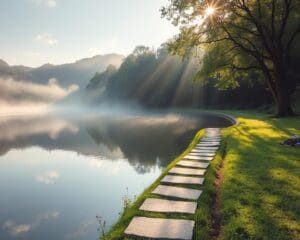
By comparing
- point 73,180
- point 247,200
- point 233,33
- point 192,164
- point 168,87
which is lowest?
point 73,180

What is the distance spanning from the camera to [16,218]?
384 inches

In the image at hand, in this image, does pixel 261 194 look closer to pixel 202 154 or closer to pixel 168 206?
pixel 168 206

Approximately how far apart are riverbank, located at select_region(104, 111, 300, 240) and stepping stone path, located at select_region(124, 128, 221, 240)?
0.58ft

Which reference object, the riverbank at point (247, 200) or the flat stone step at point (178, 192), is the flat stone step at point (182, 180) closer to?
the riverbank at point (247, 200)

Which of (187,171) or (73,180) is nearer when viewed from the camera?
(187,171)

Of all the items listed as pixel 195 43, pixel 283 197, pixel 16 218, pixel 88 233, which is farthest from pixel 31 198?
pixel 195 43

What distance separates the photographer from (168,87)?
249 ft

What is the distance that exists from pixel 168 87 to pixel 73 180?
6329 centimetres

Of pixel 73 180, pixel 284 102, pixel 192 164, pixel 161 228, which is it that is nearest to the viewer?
pixel 161 228

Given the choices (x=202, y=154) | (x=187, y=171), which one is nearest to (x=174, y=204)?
(x=187, y=171)

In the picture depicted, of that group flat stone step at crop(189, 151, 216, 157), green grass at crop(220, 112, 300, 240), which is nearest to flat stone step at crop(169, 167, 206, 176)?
green grass at crop(220, 112, 300, 240)

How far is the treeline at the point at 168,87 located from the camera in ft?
173

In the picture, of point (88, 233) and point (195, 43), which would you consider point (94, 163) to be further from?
point (195, 43)

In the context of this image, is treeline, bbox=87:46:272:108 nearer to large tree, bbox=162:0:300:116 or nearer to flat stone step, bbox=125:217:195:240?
large tree, bbox=162:0:300:116
